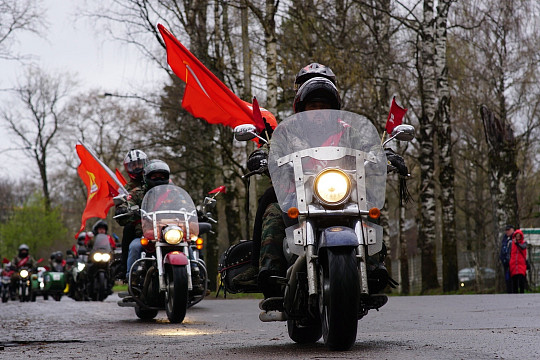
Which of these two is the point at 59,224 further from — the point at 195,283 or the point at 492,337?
the point at 492,337

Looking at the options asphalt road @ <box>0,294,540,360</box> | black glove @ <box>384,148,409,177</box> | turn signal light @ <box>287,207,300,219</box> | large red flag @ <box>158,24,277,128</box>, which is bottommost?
asphalt road @ <box>0,294,540,360</box>

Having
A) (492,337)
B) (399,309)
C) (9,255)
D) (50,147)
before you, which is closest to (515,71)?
(399,309)

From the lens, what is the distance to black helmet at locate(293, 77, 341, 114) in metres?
7.20

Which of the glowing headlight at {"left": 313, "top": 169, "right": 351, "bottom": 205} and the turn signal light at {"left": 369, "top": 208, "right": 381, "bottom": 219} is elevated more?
the glowing headlight at {"left": 313, "top": 169, "right": 351, "bottom": 205}

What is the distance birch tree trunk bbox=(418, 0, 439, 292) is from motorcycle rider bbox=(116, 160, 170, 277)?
13.2 m

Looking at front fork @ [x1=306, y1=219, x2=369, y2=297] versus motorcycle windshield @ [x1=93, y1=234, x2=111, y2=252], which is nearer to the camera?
front fork @ [x1=306, y1=219, x2=369, y2=297]

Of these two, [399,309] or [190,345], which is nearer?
[190,345]

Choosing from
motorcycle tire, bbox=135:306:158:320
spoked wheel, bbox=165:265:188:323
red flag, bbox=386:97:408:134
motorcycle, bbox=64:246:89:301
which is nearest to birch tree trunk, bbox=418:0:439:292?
motorcycle, bbox=64:246:89:301

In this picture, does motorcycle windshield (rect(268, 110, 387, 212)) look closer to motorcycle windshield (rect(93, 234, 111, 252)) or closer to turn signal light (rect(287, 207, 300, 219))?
turn signal light (rect(287, 207, 300, 219))

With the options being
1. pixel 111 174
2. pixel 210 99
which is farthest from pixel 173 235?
pixel 111 174

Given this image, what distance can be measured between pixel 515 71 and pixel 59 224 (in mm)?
44926

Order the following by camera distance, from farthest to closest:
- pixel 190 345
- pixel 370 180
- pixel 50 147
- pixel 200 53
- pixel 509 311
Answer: pixel 50 147 → pixel 200 53 → pixel 509 311 → pixel 190 345 → pixel 370 180

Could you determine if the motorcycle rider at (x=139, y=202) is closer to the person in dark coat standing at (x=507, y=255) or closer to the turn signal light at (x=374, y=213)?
the turn signal light at (x=374, y=213)

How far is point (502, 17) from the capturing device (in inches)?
962
